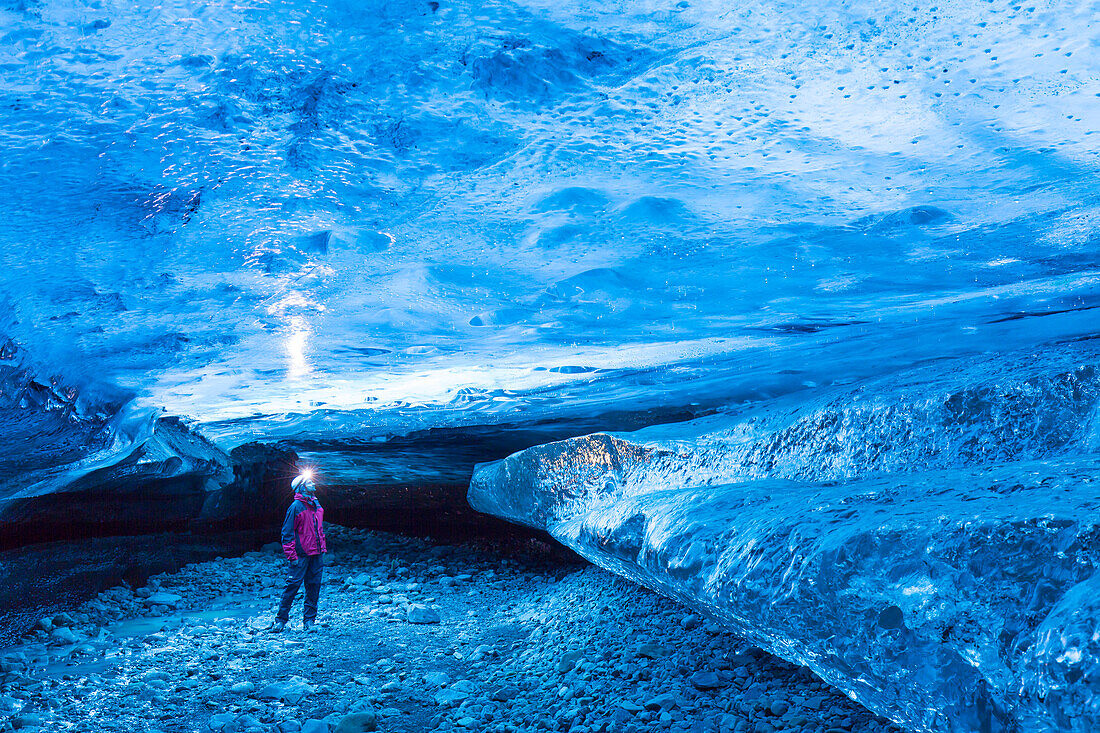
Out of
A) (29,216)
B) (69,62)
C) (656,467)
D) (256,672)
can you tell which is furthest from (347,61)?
(656,467)

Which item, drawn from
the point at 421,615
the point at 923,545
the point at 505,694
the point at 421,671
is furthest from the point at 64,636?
the point at 923,545

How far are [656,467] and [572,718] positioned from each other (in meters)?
3.34

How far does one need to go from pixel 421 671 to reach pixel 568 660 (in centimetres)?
119

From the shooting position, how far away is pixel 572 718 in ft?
12.5

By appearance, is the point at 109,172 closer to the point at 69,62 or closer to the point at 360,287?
the point at 69,62

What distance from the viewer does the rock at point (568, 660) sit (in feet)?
15.1

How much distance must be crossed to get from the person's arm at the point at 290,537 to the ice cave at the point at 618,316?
5cm

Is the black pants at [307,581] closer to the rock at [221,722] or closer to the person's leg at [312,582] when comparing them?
the person's leg at [312,582]

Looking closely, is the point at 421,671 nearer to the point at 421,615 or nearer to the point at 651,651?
the point at 651,651

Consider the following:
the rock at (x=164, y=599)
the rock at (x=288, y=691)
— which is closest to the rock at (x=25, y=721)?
the rock at (x=288, y=691)

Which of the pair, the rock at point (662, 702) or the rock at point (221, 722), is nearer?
the rock at point (662, 702)

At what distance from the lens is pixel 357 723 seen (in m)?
3.81

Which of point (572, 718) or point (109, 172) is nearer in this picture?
point (109, 172)

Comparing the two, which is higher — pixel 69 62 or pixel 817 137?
pixel 69 62
